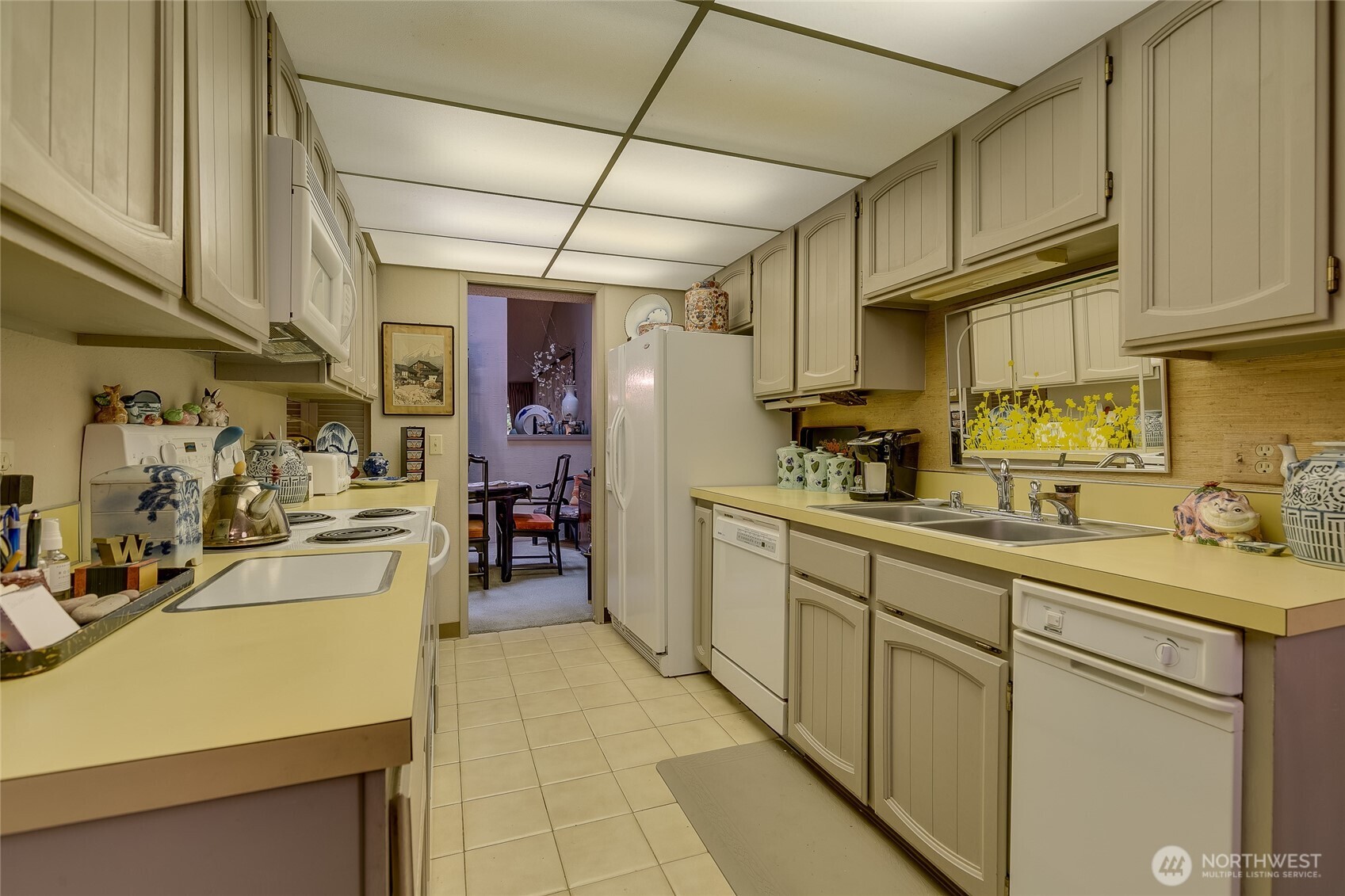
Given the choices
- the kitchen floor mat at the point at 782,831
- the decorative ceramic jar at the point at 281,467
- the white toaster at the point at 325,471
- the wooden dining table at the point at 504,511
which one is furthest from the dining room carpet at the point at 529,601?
the kitchen floor mat at the point at 782,831

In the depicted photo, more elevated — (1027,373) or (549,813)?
(1027,373)

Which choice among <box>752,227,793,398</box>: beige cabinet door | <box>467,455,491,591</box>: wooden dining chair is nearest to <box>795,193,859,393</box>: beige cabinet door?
<box>752,227,793,398</box>: beige cabinet door

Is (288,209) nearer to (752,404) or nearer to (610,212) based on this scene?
(610,212)

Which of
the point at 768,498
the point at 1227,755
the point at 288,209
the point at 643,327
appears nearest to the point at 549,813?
the point at 768,498

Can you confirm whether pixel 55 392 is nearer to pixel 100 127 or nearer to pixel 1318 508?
pixel 100 127

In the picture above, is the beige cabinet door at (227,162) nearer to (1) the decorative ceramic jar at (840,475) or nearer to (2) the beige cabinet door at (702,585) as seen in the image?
(2) the beige cabinet door at (702,585)

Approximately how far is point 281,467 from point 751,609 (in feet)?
6.11

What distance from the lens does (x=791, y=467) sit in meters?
3.09

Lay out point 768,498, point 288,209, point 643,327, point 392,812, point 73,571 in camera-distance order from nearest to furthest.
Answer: point 392,812
point 73,571
point 288,209
point 768,498
point 643,327

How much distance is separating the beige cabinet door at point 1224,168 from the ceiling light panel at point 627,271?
91.3 inches

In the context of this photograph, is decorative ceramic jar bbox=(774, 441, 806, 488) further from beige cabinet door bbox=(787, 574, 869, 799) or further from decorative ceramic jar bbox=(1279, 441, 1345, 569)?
decorative ceramic jar bbox=(1279, 441, 1345, 569)

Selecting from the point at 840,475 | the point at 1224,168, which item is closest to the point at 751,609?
the point at 840,475

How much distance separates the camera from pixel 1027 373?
80.8 inches

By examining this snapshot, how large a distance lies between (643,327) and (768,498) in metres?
1.51
